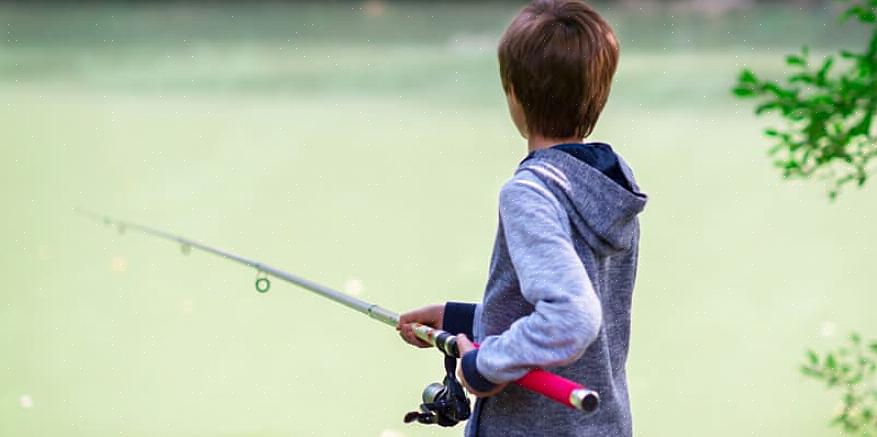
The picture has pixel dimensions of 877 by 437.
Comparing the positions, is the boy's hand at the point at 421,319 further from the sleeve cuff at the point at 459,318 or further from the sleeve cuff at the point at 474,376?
the sleeve cuff at the point at 474,376

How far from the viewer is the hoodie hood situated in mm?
1352

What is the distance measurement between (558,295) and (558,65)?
0.25 m

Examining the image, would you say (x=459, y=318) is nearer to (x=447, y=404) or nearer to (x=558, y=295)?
(x=447, y=404)

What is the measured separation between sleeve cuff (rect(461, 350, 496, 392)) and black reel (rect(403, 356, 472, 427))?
0.61 feet

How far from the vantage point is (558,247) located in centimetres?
129

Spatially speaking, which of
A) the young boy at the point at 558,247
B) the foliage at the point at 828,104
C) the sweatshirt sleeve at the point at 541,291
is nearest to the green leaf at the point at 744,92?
the foliage at the point at 828,104

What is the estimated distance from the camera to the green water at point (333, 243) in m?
3.17

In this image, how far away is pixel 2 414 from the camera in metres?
2.97

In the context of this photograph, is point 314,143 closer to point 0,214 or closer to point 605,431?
point 0,214

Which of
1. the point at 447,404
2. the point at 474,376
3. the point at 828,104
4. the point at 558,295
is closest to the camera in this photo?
the point at 558,295

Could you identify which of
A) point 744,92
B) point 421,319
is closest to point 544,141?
point 421,319

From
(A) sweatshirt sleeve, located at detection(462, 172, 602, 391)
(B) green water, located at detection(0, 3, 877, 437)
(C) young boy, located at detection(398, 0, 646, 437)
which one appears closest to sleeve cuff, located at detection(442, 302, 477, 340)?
(C) young boy, located at detection(398, 0, 646, 437)

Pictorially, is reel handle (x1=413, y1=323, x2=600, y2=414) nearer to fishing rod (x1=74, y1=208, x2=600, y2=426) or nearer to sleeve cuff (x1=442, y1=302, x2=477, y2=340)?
fishing rod (x1=74, y1=208, x2=600, y2=426)

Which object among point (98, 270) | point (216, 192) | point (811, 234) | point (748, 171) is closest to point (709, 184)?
point (748, 171)
